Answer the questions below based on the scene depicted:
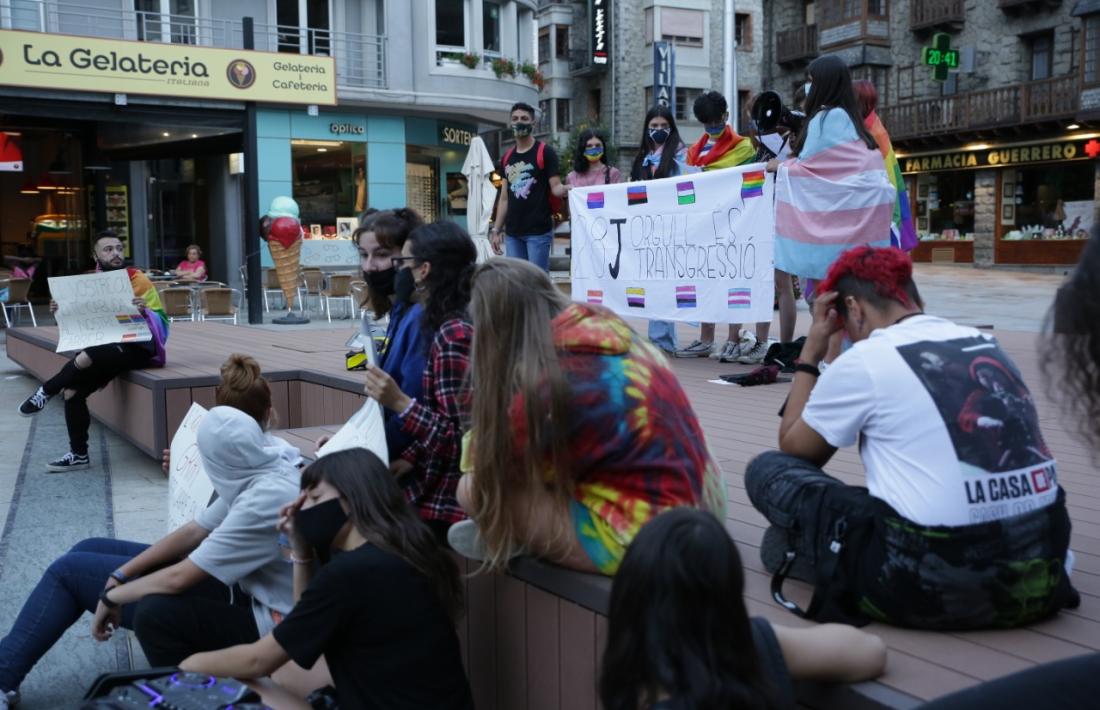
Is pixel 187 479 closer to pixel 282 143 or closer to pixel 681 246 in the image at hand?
pixel 681 246

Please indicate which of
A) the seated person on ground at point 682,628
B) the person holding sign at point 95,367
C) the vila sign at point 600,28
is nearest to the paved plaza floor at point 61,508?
the person holding sign at point 95,367

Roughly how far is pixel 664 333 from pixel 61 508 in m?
4.36

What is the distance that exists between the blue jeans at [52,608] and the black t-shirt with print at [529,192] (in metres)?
5.47

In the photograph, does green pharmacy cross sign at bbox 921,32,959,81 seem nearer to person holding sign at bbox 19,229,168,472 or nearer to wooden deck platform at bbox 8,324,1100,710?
wooden deck platform at bbox 8,324,1100,710

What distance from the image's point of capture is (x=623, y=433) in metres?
2.54

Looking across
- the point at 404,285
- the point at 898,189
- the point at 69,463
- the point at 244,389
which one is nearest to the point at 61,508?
the point at 69,463

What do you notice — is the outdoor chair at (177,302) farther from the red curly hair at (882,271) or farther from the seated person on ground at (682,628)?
the seated person on ground at (682,628)

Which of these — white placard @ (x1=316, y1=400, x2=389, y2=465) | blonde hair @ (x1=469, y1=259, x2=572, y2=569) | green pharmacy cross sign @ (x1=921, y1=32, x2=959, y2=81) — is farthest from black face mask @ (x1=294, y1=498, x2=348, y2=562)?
green pharmacy cross sign @ (x1=921, y1=32, x2=959, y2=81)

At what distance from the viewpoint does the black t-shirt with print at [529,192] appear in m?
8.70

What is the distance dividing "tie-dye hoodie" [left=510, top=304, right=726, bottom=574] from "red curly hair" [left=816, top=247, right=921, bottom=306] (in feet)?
1.87

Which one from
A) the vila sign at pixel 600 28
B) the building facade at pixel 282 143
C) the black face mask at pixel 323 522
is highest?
the vila sign at pixel 600 28

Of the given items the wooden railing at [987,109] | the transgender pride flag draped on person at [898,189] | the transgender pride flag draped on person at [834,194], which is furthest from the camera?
the wooden railing at [987,109]

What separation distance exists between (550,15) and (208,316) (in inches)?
1510

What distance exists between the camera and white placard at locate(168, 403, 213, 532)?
13.4ft
